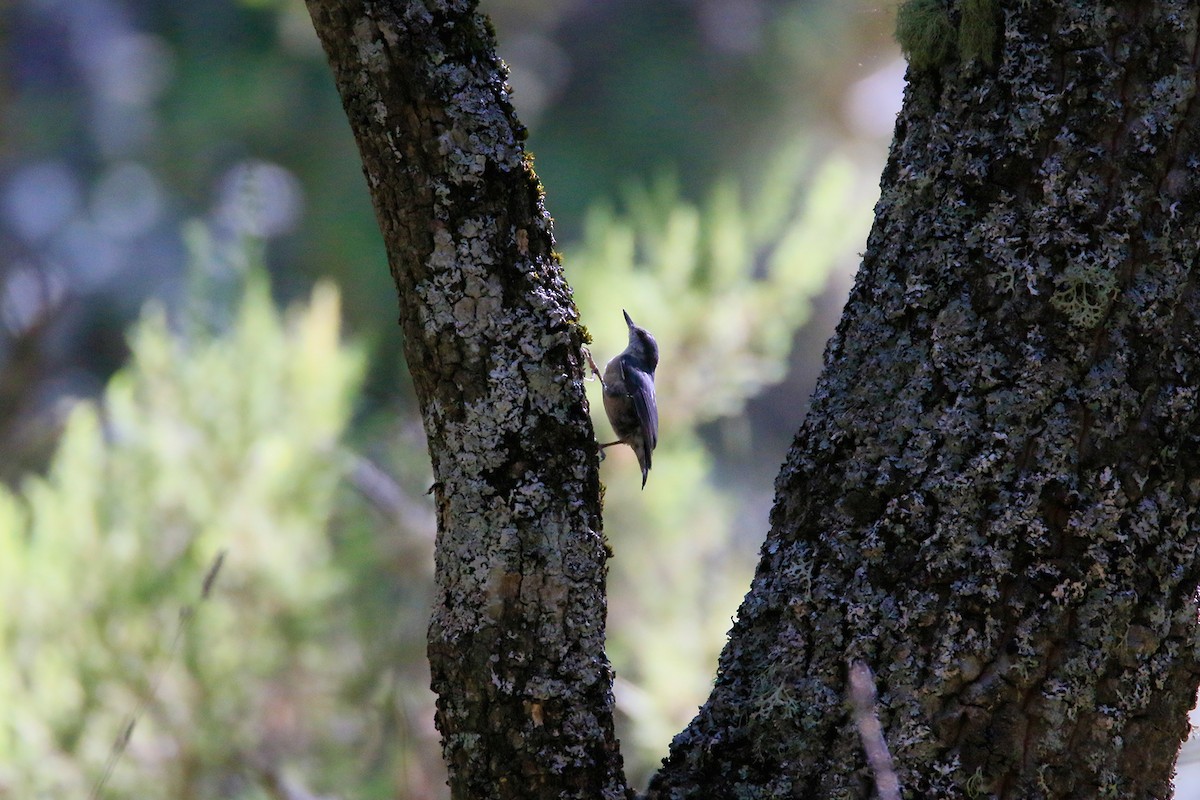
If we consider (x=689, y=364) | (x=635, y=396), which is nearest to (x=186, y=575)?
(x=635, y=396)

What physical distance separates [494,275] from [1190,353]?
766mm

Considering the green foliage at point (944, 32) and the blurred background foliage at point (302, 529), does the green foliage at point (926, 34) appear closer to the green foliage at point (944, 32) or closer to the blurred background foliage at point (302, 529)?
the green foliage at point (944, 32)

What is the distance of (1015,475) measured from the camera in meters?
1.25

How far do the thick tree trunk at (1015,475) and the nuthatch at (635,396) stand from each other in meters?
1.20

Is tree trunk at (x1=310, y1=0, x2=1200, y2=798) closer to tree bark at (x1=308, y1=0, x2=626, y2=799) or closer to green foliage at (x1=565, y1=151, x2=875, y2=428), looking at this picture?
tree bark at (x1=308, y1=0, x2=626, y2=799)

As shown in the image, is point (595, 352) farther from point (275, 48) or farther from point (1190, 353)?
point (275, 48)

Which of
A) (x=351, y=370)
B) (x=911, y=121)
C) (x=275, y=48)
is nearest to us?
(x=911, y=121)

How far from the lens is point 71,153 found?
9.99m

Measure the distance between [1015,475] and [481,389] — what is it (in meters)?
0.59

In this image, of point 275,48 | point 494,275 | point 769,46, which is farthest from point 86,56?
point 494,275

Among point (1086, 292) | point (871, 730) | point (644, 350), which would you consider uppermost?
point (644, 350)

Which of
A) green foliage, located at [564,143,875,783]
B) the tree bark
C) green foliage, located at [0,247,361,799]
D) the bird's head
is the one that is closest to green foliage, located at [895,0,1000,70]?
the tree bark

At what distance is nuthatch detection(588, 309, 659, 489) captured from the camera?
257 centimetres

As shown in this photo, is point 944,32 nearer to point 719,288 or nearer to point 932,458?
point 932,458
